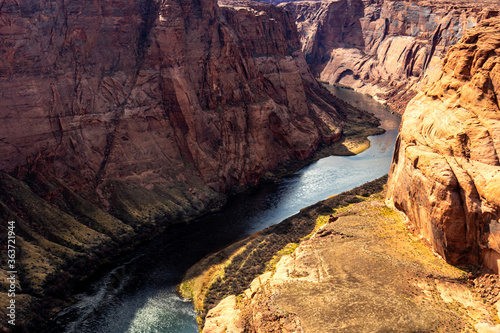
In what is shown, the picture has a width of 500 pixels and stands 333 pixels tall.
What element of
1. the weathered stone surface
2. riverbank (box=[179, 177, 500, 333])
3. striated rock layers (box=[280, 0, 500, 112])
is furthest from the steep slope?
striated rock layers (box=[280, 0, 500, 112])

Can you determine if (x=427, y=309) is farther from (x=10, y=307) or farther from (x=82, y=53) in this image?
(x=82, y=53)

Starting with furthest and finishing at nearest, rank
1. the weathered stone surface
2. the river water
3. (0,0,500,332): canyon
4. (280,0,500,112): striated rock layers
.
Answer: (280,0,500,112): striated rock layers < the river water < (0,0,500,332): canyon < the weathered stone surface

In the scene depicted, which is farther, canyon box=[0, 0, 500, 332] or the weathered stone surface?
canyon box=[0, 0, 500, 332]

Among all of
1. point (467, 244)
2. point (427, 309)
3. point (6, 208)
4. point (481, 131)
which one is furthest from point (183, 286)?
point (481, 131)

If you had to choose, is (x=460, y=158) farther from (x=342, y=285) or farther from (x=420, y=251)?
(x=342, y=285)

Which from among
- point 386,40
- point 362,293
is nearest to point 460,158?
point 362,293

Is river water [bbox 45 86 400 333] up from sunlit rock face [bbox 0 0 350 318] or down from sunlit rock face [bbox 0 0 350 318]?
down

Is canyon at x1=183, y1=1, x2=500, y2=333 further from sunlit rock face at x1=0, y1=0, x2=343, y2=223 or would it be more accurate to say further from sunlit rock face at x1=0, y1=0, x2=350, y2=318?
sunlit rock face at x1=0, y1=0, x2=343, y2=223
